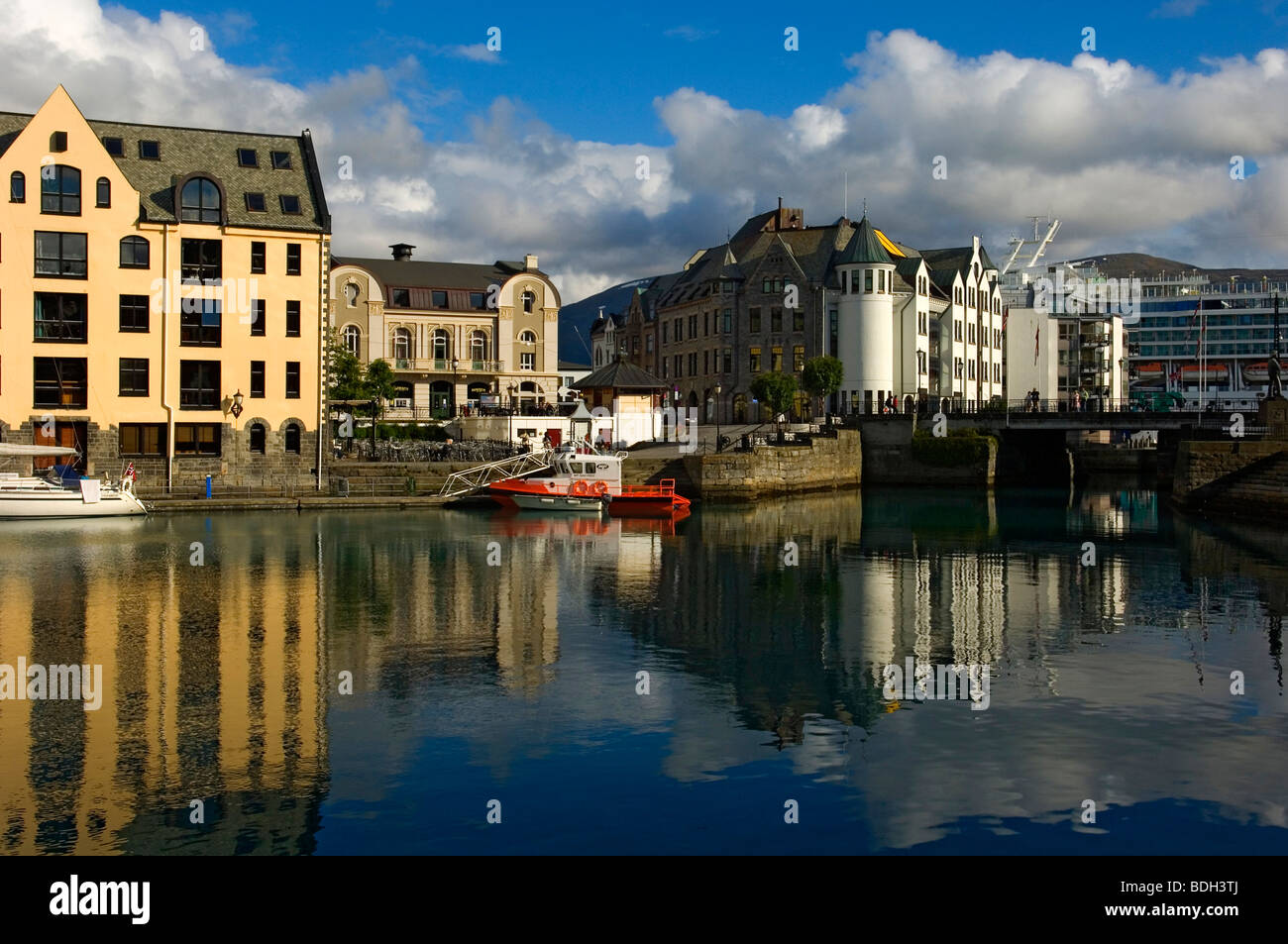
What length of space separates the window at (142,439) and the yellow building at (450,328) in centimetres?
3121

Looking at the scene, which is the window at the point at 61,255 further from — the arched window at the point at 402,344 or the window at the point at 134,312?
the arched window at the point at 402,344

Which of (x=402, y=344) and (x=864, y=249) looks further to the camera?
(x=864, y=249)

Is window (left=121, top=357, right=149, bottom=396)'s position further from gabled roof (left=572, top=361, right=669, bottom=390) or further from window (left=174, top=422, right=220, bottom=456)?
gabled roof (left=572, top=361, right=669, bottom=390)

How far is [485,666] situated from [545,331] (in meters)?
75.8

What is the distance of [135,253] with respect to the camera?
60.9 metres

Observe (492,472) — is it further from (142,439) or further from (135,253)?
(135,253)

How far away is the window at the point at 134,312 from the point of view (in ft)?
200

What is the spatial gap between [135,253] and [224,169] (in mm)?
7025

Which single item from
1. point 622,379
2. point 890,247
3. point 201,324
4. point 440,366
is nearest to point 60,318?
point 201,324

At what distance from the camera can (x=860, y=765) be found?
19.5m

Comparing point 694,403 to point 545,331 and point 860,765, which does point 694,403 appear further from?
point 860,765

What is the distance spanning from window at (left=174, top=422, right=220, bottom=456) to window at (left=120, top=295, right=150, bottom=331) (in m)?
5.29
